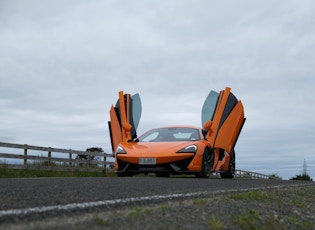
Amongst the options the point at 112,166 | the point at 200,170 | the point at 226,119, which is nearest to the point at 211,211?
the point at 200,170

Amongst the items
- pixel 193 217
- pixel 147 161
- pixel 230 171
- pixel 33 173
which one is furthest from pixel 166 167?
pixel 193 217

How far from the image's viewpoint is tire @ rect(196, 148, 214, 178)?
961cm

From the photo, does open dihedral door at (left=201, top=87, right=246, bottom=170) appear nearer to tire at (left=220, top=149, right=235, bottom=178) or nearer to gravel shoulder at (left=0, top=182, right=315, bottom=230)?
tire at (left=220, top=149, right=235, bottom=178)

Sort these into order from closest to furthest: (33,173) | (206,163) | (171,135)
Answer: (206,163), (171,135), (33,173)

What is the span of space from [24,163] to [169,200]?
430 inches

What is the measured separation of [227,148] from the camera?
11.5 metres

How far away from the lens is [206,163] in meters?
9.82

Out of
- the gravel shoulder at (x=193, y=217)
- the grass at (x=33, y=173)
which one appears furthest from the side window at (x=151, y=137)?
the gravel shoulder at (x=193, y=217)

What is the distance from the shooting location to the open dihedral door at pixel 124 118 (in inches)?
440

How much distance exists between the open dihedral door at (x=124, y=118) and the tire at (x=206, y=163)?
2.01 meters

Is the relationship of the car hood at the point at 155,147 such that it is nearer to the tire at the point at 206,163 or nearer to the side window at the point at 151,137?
the tire at the point at 206,163

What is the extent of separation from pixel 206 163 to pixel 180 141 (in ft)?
2.48

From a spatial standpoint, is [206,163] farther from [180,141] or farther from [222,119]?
[222,119]

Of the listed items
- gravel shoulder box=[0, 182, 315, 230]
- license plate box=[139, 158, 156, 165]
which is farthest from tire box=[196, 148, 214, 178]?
gravel shoulder box=[0, 182, 315, 230]
